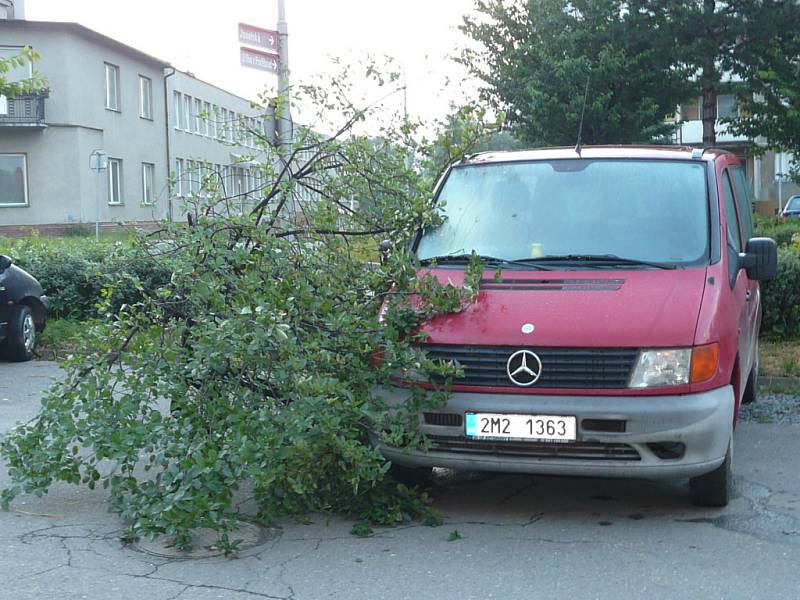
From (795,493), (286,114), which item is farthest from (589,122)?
(795,493)

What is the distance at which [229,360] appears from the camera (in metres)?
5.59

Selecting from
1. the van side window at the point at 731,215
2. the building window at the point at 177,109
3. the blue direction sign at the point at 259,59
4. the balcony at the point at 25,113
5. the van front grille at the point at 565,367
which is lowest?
the van front grille at the point at 565,367

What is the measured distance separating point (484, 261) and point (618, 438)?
131 cm

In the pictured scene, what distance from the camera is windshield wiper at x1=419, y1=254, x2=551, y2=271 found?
6164mm

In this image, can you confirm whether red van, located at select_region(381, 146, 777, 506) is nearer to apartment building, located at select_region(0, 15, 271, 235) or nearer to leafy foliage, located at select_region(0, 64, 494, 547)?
leafy foliage, located at select_region(0, 64, 494, 547)

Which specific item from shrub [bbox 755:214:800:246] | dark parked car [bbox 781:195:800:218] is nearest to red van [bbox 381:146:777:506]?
shrub [bbox 755:214:800:246]

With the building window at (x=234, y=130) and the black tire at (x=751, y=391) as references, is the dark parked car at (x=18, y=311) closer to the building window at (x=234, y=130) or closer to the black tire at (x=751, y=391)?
the building window at (x=234, y=130)

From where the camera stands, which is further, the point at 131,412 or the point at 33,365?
the point at 33,365

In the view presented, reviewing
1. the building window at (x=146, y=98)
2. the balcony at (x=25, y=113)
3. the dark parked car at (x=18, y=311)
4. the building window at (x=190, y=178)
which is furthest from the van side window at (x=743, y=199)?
the building window at (x=146, y=98)

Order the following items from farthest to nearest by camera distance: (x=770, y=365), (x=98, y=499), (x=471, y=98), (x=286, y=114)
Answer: (x=770, y=365) < (x=286, y=114) < (x=471, y=98) < (x=98, y=499)

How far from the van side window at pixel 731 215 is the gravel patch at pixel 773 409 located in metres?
1.78

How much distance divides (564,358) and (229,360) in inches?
65.4

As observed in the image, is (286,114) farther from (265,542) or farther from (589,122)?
(589,122)

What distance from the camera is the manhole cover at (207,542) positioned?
5.26 metres
